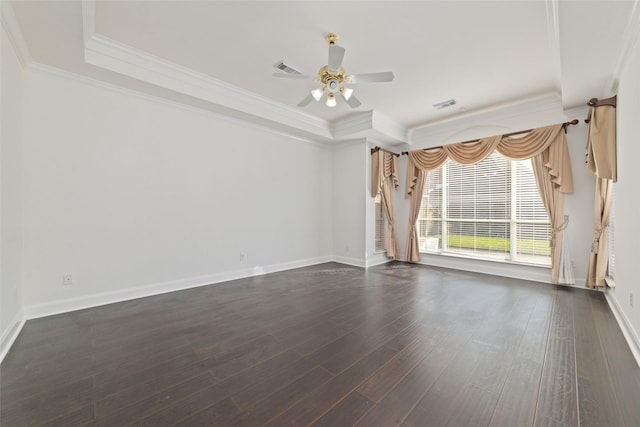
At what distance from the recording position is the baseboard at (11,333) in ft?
6.83

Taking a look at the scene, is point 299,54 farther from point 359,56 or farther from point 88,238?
point 88,238

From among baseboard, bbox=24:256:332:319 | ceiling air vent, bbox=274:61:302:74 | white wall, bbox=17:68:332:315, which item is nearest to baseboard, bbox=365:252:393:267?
white wall, bbox=17:68:332:315

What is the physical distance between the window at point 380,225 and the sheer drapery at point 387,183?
96 mm

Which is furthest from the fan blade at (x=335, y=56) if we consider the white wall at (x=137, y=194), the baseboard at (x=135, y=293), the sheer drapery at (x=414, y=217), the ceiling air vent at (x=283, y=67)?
the sheer drapery at (x=414, y=217)

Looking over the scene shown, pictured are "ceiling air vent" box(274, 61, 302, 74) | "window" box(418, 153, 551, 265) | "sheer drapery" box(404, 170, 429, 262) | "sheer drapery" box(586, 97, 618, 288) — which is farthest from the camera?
"sheer drapery" box(404, 170, 429, 262)

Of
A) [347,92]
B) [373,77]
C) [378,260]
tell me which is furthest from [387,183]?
[373,77]

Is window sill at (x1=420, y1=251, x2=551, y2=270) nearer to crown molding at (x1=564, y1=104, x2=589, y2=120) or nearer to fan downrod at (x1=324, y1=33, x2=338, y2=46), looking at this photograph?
crown molding at (x1=564, y1=104, x2=589, y2=120)

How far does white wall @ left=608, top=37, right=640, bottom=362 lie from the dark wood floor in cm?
30

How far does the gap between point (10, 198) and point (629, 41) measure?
5.74 m

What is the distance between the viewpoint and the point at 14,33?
2262 mm

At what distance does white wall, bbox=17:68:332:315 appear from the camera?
9.23ft

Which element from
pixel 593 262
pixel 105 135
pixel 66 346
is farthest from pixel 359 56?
pixel 593 262

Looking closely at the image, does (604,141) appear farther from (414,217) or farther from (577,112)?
(414,217)

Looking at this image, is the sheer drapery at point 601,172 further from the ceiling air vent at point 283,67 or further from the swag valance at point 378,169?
the ceiling air vent at point 283,67
